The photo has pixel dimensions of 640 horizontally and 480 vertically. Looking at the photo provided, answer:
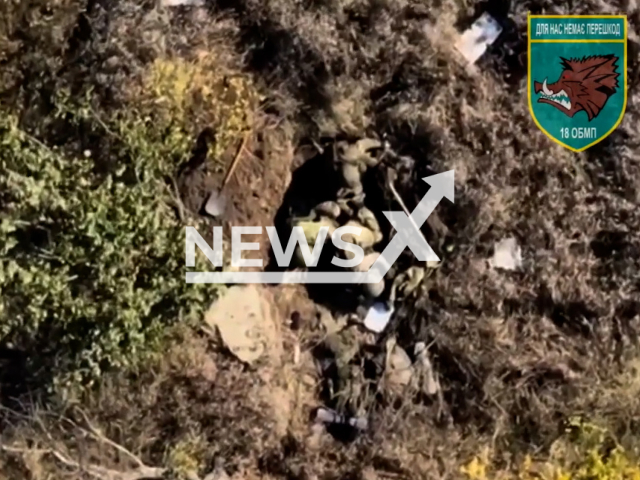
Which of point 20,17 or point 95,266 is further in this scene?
point 20,17

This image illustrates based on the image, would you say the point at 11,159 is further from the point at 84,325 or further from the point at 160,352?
the point at 160,352

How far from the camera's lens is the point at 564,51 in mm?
2168

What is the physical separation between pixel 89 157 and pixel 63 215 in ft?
0.54

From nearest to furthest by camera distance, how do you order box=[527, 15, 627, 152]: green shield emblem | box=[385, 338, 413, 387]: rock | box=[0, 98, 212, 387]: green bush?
1. box=[0, 98, 212, 387]: green bush
2. box=[527, 15, 627, 152]: green shield emblem
3. box=[385, 338, 413, 387]: rock

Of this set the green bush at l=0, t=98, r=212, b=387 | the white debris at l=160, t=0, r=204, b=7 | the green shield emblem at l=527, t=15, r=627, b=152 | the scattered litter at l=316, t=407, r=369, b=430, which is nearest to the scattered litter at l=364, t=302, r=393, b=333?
the scattered litter at l=316, t=407, r=369, b=430

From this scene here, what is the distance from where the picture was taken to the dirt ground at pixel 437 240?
86.7 inches

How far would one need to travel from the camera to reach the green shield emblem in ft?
7.09

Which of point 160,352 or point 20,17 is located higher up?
point 20,17

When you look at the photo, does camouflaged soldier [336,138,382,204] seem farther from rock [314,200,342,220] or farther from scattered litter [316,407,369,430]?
scattered litter [316,407,369,430]

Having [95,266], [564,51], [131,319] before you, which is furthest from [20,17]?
[564,51]
